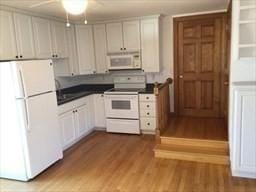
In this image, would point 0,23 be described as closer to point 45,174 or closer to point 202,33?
point 45,174

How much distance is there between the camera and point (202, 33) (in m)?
4.63

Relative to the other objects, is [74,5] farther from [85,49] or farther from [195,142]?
[85,49]

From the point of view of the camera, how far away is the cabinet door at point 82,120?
174 inches

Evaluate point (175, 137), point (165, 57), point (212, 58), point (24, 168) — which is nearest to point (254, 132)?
point (175, 137)

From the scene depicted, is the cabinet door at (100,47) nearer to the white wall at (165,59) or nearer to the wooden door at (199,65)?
the white wall at (165,59)

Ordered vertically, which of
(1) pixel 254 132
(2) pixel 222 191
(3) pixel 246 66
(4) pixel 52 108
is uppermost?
(3) pixel 246 66

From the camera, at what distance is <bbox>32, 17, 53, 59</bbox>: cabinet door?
3.84 meters

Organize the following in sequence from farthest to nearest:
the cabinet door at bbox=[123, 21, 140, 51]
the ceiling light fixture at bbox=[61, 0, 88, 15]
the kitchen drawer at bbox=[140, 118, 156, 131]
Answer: the cabinet door at bbox=[123, 21, 140, 51] → the kitchen drawer at bbox=[140, 118, 156, 131] → the ceiling light fixture at bbox=[61, 0, 88, 15]

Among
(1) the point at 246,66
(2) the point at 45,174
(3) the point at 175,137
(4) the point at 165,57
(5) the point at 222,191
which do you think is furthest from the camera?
(4) the point at 165,57

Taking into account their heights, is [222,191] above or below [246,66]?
below

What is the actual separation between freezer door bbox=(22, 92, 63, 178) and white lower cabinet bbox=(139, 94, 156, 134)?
166 cm

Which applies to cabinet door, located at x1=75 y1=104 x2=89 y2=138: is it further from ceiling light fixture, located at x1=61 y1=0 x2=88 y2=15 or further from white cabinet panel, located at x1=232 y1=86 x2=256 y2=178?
white cabinet panel, located at x1=232 y1=86 x2=256 y2=178

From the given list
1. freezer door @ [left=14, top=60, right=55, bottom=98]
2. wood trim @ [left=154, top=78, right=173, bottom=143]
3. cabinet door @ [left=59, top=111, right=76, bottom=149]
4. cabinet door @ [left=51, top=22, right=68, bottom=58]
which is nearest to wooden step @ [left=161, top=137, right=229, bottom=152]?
wood trim @ [left=154, top=78, right=173, bottom=143]

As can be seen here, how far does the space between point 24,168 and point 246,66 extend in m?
3.23
